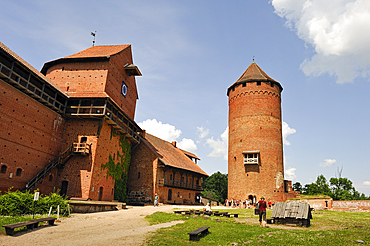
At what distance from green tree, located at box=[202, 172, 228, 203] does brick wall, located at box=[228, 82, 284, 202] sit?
120 ft

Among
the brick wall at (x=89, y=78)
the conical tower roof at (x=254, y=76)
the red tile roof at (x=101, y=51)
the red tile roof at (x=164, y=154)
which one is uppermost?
the conical tower roof at (x=254, y=76)

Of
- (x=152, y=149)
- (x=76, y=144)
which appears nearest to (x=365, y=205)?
(x=152, y=149)

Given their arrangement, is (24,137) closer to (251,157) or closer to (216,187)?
(251,157)

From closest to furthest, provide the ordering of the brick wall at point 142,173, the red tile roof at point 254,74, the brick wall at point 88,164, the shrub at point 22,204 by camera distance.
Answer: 1. the shrub at point 22,204
2. the brick wall at point 88,164
3. the brick wall at point 142,173
4. the red tile roof at point 254,74

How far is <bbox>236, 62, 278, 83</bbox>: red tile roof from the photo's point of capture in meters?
42.4

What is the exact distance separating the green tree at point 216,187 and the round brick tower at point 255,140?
120ft

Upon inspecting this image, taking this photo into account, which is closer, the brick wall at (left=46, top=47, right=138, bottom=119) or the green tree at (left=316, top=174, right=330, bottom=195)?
the brick wall at (left=46, top=47, right=138, bottom=119)

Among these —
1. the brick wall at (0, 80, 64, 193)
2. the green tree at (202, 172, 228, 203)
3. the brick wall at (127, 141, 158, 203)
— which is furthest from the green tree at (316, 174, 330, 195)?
the brick wall at (0, 80, 64, 193)

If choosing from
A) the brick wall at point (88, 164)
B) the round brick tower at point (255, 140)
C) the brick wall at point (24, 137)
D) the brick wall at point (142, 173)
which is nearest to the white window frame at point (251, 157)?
the round brick tower at point (255, 140)

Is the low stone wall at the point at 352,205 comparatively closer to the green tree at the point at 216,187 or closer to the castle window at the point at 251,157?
the castle window at the point at 251,157

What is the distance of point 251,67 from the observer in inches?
1789

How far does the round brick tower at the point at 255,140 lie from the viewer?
37875 millimetres

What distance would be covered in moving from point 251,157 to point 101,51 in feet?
82.4

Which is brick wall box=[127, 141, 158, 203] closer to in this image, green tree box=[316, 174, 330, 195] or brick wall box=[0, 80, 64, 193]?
brick wall box=[0, 80, 64, 193]
